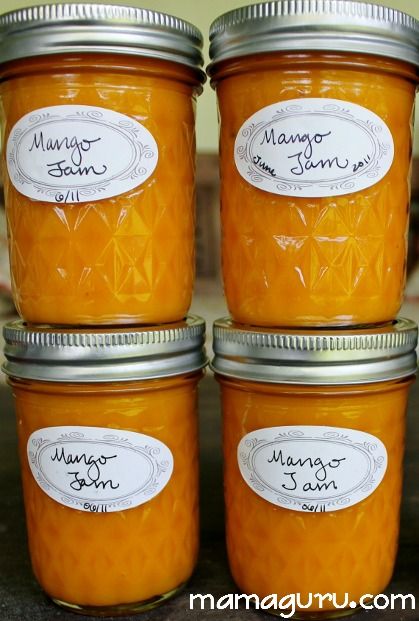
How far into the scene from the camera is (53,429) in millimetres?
699

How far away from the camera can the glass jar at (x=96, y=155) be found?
652mm

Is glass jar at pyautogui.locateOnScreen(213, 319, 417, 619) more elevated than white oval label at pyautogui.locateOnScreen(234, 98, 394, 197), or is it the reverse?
white oval label at pyautogui.locateOnScreen(234, 98, 394, 197)

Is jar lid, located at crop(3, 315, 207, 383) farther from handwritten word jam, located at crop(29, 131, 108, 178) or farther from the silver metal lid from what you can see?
the silver metal lid

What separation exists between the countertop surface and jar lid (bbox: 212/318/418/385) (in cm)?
26

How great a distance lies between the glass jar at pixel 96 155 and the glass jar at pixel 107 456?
0.14ft

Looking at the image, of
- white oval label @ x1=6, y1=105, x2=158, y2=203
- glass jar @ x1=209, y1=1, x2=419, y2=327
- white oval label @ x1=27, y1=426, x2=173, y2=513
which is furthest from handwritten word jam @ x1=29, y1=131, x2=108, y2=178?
white oval label @ x1=27, y1=426, x2=173, y2=513

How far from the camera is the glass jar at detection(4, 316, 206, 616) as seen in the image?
69cm

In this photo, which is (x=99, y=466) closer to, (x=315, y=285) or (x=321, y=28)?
(x=315, y=285)

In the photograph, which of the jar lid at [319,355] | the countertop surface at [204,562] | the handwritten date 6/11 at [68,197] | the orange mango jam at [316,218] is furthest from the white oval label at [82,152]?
the countertop surface at [204,562]

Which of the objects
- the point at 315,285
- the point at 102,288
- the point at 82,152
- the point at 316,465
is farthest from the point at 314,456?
the point at 82,152

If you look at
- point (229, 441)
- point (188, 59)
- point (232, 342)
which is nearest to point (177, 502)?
point (229, 441)

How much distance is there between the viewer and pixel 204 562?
2.71ft

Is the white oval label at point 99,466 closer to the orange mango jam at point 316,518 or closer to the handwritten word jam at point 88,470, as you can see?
the handwritten word jam at point 88,470

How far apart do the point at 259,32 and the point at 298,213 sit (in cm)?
19
